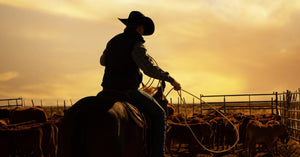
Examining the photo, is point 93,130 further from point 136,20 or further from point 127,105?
point 136,20

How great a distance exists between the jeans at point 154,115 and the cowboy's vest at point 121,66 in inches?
5.2

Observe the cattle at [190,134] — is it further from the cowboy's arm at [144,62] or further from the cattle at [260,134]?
the cowboy's arm at [144,62]

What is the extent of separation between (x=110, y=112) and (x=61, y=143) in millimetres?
558

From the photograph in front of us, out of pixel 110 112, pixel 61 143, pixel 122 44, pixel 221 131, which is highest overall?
pixel 122 44

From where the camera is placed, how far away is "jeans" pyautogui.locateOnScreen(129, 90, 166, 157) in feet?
14.3

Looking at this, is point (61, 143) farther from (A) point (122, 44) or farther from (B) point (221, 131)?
(B) point (221, 131)

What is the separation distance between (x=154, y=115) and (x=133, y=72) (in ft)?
1.89

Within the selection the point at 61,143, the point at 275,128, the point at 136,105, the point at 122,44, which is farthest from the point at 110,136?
the point at 275,128

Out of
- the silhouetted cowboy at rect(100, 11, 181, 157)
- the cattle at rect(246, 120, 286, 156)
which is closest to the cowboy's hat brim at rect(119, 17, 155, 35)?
the silhouetted cowboy at rect(100, 11, 181, 157)

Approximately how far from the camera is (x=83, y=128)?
349 cm

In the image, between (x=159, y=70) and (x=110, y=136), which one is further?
(x=159, y=70)

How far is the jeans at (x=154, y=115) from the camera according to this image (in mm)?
4344

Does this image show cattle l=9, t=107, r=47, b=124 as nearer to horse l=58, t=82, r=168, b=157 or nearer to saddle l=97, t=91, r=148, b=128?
saddle l=97, t=91, r=148, b=128

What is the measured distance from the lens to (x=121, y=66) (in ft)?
13.9
